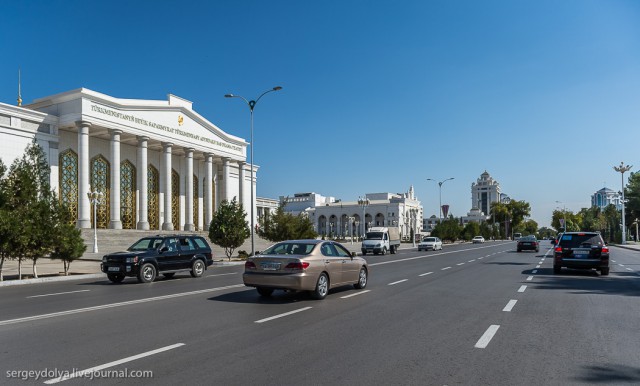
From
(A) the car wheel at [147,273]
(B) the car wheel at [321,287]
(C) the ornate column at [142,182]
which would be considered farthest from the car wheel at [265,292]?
(C) the ornate column at [142,182]

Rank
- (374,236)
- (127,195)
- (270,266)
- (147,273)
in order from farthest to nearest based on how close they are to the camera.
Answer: (127,195), (374,236), (147,273), (270,266)

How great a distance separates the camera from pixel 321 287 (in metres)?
12.3

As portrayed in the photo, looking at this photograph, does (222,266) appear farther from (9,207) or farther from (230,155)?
(230,155)

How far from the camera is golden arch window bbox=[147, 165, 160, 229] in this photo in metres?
59.8

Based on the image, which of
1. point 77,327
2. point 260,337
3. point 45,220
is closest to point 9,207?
point 45,220

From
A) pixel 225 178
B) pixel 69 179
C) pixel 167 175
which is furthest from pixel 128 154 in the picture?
pixel 225 178

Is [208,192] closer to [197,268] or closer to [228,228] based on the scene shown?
[228,228]

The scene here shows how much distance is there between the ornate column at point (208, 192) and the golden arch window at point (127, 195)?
980 centimetres

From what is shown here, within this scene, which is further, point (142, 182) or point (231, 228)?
point (142, 182)

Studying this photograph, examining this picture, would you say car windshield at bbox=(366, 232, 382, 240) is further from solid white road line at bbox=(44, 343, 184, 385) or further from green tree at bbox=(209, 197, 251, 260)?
solid white road line at bbox=(44, 343, 184, 385)

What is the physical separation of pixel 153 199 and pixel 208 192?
27.5ft

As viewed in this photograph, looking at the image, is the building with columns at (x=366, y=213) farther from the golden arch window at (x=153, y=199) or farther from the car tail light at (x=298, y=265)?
the car tail light at (x=298, y=265)

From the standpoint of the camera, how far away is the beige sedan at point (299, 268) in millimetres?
11577

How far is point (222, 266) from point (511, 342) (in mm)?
23019
